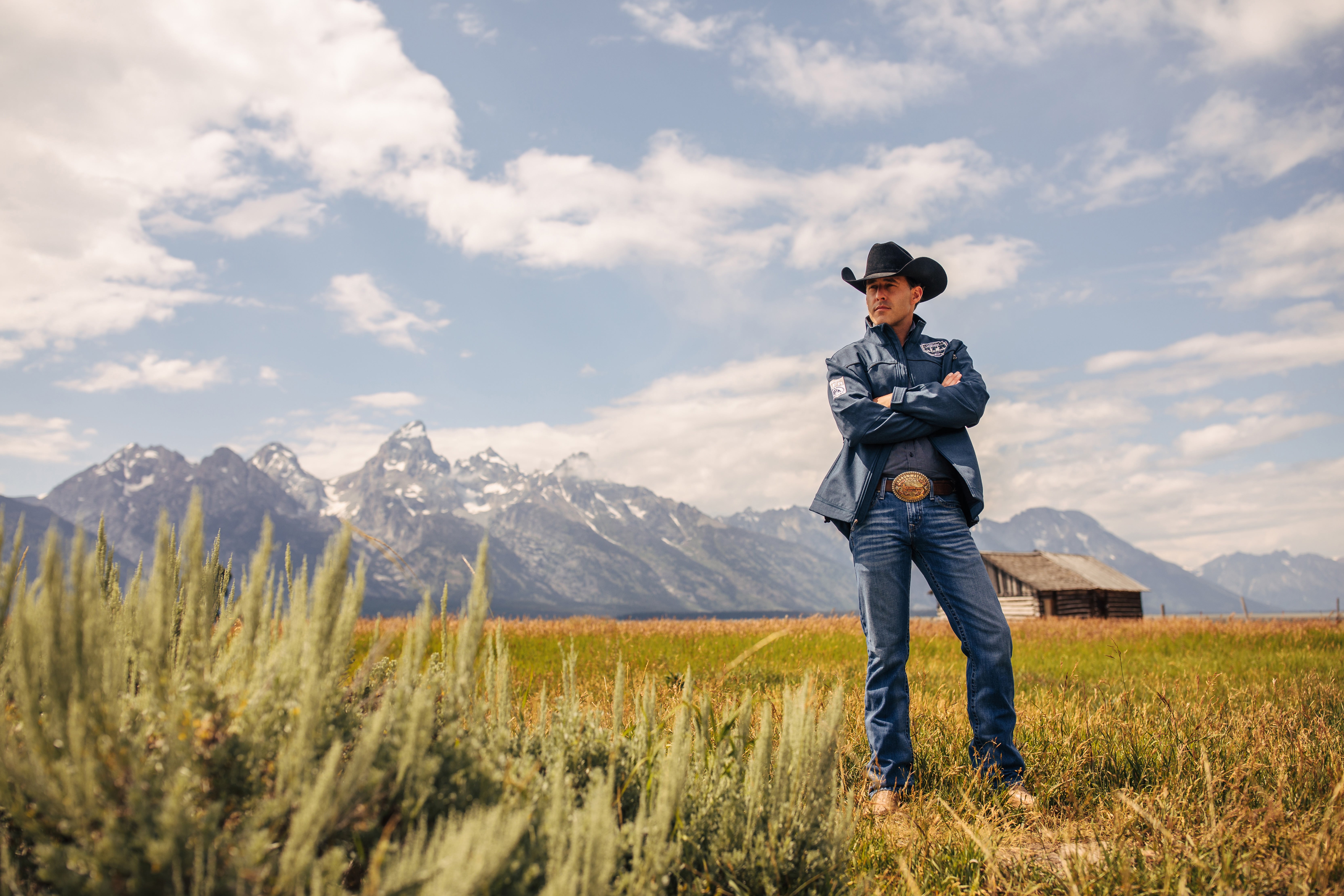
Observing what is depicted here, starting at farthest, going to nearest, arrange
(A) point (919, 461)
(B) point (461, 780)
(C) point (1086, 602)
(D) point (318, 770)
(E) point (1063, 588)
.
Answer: (C) point (1086, 602) → (E) point (1063, 588) → (A) point (919, 461) → (B) point (461, 780) → (D) point (318, 770)

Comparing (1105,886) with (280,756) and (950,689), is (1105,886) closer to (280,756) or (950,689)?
(280,756)

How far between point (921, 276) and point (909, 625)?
84.5 inches

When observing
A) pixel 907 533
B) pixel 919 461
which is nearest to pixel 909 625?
pixel 907 533

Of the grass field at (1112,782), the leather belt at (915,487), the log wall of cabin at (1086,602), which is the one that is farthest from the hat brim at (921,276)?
the log wall of cabin at (1086,602)

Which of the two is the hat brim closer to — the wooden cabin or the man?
the man

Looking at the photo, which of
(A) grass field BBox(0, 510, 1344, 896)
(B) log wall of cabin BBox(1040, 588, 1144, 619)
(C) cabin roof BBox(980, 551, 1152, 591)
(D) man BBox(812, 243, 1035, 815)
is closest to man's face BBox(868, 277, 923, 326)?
(D) man BBox(812, 243, 1035, 815)

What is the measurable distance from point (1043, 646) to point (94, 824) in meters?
15.7

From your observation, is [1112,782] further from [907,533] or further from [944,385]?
[944,385]

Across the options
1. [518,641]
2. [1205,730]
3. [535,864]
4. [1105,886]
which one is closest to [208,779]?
[535,864]

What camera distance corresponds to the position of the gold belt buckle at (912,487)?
399 cm

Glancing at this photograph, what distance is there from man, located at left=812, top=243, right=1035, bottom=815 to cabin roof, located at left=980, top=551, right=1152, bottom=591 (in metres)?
42.4

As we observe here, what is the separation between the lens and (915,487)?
13.1 ft

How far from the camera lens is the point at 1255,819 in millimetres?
3082

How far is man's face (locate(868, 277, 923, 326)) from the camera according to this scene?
442 centimetres
